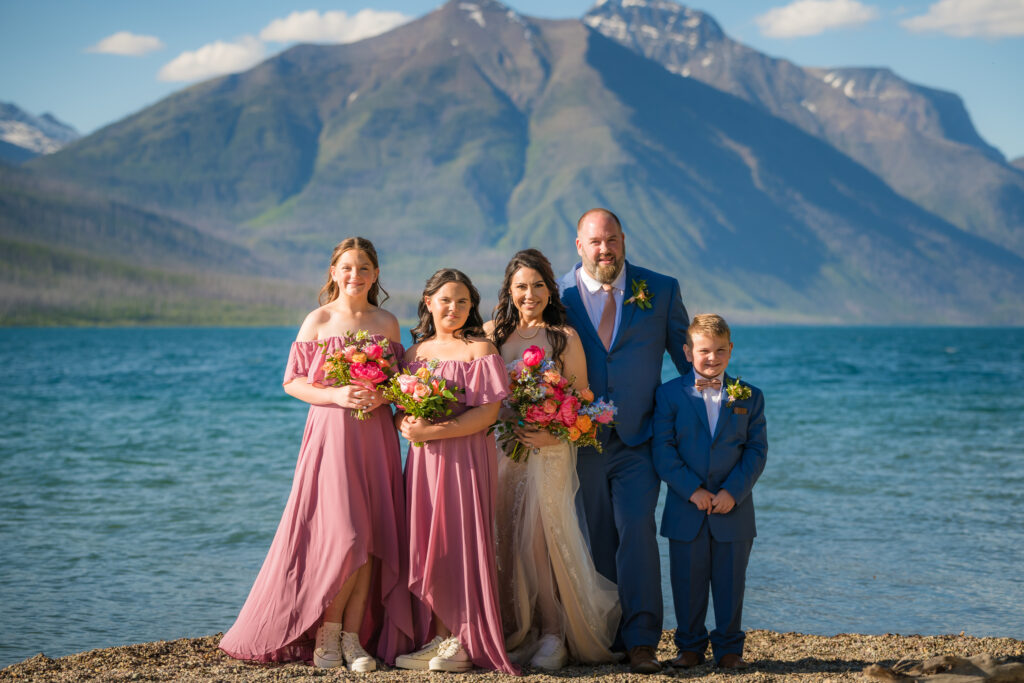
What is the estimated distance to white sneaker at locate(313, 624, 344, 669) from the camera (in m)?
5.93

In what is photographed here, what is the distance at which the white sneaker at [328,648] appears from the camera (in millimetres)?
5930

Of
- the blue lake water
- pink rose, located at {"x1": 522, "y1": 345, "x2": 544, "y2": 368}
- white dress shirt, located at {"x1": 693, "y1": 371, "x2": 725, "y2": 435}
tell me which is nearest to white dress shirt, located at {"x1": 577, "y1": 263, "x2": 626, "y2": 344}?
pink rose, located at {"x1": 522, "y1": 345, "x2": 544, "y2": 368}

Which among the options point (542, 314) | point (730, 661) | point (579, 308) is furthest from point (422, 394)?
point (730, 661)

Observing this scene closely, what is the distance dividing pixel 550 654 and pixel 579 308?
227 cm

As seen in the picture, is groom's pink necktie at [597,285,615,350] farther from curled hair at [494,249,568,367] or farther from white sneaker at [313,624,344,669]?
white sneaker at [313,624,344,669]

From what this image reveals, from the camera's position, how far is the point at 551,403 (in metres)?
6.04

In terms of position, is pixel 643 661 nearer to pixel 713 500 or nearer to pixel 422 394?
pixel 713 500

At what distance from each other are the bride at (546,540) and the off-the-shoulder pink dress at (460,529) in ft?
1.02

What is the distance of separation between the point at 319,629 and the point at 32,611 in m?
3.82

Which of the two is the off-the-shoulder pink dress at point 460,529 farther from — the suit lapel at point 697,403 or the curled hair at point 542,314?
the suit lapel at point 697,403

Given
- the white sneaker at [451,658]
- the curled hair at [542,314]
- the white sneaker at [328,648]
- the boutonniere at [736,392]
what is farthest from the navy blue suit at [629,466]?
the white sneaker at [328,648]

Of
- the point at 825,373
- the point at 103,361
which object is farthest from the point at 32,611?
the point at 103,361

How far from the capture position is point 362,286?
6297 millimetres

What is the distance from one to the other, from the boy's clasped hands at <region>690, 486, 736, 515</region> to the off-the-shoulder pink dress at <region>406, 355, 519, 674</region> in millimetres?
1336
